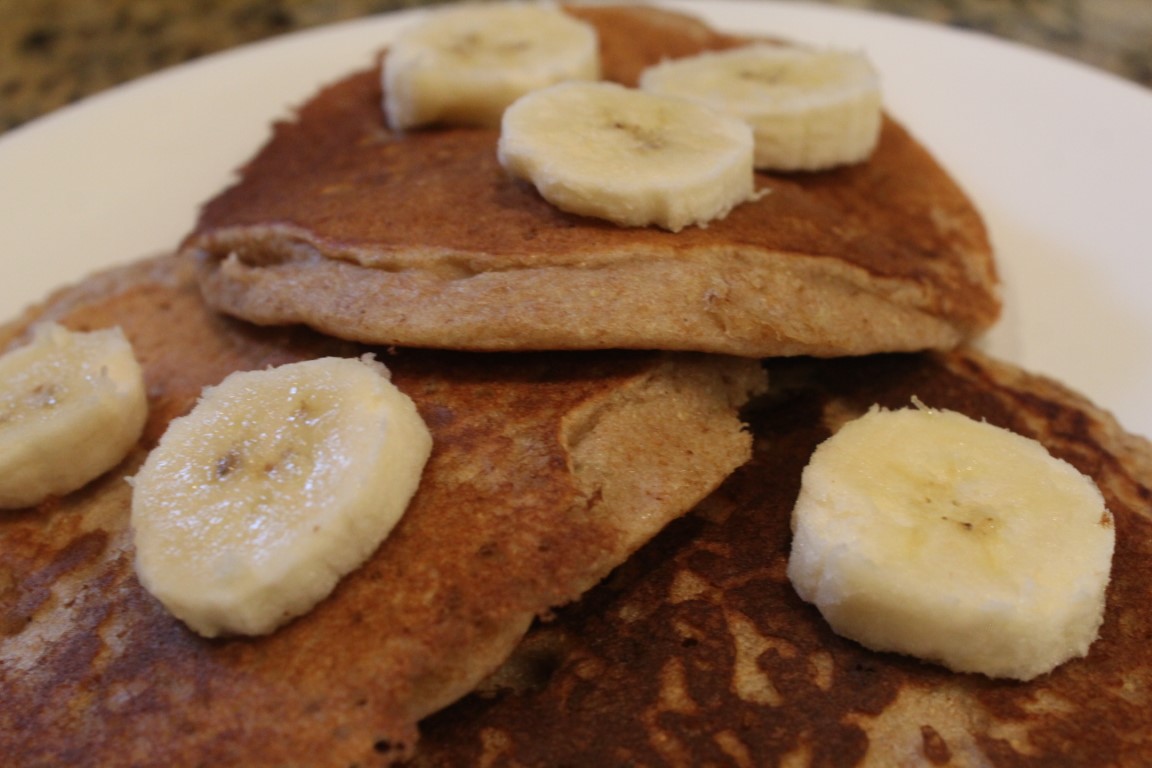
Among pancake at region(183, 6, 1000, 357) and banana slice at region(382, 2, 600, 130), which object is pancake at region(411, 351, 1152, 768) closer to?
pancake at region(183, 6, 1000, 357)

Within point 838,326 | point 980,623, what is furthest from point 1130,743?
point 838,326

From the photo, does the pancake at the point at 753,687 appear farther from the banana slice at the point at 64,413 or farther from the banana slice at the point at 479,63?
the banana slice at the point at 479,63

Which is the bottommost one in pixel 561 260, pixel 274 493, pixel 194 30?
pixel 194 30

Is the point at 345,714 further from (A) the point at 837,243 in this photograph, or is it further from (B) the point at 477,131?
(B) the point at 477,131

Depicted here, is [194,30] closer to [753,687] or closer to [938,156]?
[938,156]

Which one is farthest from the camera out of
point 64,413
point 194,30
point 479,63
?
point 194,30

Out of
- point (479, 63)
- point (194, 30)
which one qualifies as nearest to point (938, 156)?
point (479, 63)
